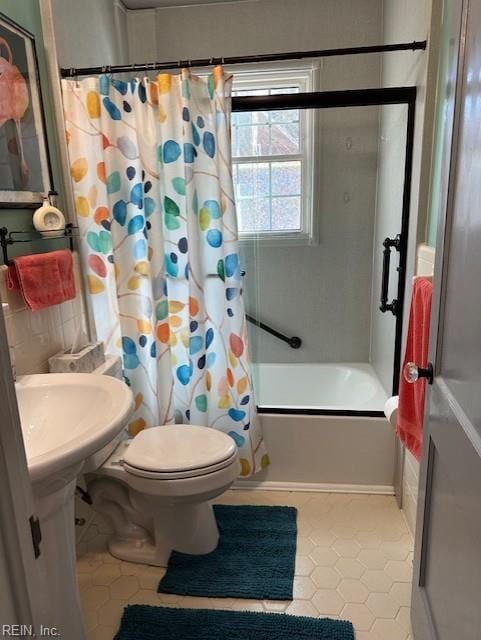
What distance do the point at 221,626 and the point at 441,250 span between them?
56.4 inches

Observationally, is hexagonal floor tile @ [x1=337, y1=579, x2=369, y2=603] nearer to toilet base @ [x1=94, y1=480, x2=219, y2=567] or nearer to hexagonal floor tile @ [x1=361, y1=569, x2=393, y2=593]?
hexagonal floor tile @ [x1=361, y1=569, x2=393, y2=593]

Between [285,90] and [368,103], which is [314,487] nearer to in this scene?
[368,103]

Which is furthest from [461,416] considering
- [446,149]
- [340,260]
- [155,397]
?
[340,260]

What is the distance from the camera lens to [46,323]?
5.92 feet

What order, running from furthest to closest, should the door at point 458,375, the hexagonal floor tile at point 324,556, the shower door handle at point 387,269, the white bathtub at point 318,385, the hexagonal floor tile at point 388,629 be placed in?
the white bathtub at point 318,385 → the shower door handle at point 387,269 → the hexagonal floor tile at point 324,556 → the hexagonal floor tile at point 388,629 → the door at point 458,375

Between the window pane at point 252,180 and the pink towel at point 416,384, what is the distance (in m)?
1.27

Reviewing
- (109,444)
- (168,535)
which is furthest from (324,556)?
(109,444)

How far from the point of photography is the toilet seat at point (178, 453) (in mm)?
1667

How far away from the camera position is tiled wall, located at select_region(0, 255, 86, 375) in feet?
5.27

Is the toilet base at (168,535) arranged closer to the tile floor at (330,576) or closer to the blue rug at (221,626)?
the tile floor at (330,576)

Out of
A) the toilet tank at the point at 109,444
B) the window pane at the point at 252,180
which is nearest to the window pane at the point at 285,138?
the window pane at the point at 252,180

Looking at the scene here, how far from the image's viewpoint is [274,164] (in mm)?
2709

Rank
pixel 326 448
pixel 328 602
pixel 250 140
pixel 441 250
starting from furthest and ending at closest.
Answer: pixel 250 140, pixel 326 448, pixel 328 602, pixel 441 250

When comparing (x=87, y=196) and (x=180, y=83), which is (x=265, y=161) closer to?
(x=180, y=83)
